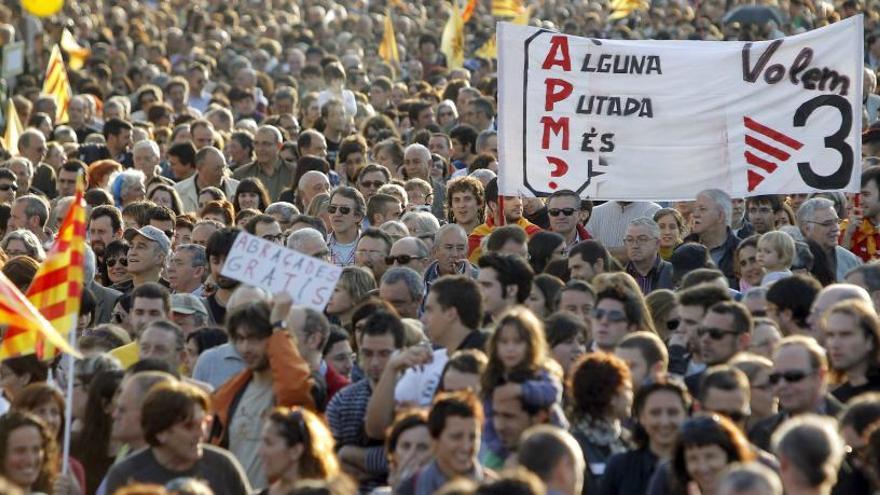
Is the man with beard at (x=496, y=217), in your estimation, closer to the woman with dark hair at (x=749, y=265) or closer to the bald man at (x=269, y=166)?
the woman with dark hair at (x=749, y=265)

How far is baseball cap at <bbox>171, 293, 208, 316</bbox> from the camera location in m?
11.9

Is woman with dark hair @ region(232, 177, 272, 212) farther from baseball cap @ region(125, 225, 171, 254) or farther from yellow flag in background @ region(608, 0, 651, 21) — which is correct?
yellow flag in background @ region(608, 0, 651, 21)

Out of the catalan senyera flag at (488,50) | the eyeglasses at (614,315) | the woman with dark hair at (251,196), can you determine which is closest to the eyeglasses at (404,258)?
the eyeglasses at (614,315)

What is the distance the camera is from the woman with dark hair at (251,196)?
16391mm

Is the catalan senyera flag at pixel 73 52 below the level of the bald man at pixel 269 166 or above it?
above

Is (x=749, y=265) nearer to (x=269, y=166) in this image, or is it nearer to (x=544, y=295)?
(x=544, y=295)

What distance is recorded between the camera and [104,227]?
1490cm

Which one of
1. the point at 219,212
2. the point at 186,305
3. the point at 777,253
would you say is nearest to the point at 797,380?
the point at 777,253

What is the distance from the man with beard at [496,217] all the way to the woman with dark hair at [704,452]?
6.09 metres

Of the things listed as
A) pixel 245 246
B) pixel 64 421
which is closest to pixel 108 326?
pixel 245 246

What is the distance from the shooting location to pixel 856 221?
14.6 meters

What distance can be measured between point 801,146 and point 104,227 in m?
4.47

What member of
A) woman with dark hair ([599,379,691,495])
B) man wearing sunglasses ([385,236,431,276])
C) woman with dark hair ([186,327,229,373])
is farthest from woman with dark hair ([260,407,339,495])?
man wearing sunglasses ([385,236,431,276])

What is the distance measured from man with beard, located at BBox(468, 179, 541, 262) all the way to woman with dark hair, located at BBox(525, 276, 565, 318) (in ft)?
8.57
